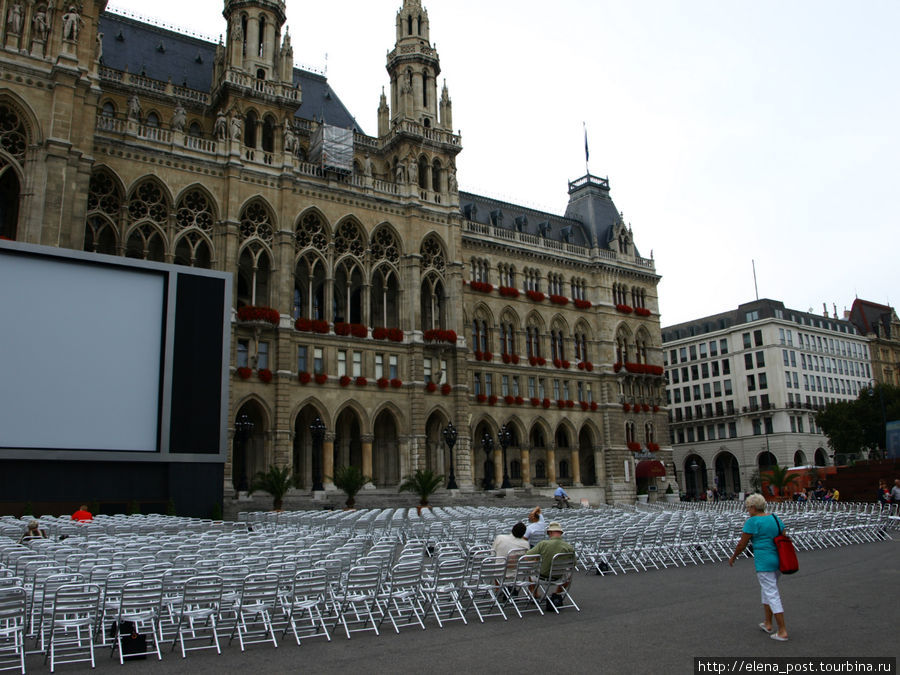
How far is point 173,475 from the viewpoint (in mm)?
29047

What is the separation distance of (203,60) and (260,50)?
6.55 metres

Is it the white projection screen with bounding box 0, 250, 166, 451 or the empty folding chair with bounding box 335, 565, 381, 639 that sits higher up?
the white projection screen with bounding box 0, 250, 166, 451

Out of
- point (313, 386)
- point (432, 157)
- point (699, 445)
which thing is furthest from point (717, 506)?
point (699, 445)

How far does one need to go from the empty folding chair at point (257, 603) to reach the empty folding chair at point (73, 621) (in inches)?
68.6

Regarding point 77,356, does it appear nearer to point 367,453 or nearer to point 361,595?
point 361,595

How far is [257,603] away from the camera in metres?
10.5

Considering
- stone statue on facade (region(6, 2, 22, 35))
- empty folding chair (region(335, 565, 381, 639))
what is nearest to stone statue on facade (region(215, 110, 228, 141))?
stone statue on facade (region(6, 2, 22, 35))

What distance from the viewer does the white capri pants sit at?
31.0 ft

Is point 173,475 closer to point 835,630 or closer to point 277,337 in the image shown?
point 277,337

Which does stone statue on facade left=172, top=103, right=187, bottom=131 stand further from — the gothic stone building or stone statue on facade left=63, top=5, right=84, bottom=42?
stone statue on facade left=63, top=5, right=84, bottom=42

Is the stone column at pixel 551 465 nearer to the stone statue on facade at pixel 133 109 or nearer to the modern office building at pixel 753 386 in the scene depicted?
the modern office building at pixel 753 386

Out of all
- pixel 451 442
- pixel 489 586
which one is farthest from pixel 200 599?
pixel 451 442

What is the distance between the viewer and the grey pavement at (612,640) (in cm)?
869

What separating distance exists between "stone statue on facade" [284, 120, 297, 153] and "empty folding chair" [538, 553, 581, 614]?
3817 centimetres
